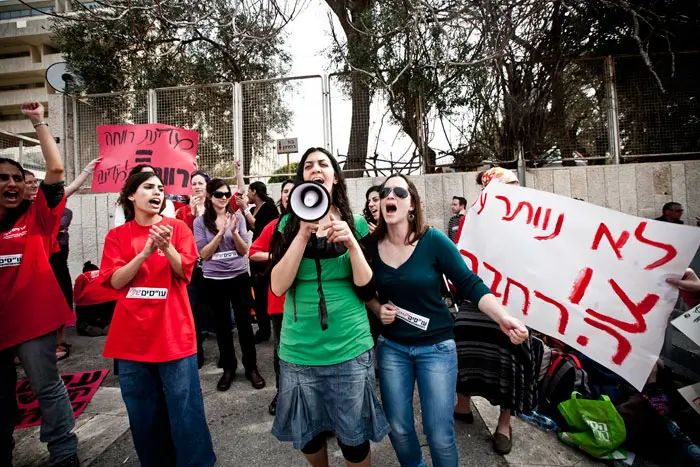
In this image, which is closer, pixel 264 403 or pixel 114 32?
pixel 264 403

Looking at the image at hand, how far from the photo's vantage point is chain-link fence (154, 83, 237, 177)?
24.9 feet

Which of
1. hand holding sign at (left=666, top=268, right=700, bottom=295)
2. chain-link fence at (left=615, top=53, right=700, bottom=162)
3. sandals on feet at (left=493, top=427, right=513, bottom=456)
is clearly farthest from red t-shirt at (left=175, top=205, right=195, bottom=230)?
chain-link fence at (left=615, top=53, right=700, bottom=162)

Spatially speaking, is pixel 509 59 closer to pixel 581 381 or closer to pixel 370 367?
pixel 581 381

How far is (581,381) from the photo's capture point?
2.84 m

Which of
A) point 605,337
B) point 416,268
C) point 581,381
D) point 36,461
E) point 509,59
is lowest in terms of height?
point 36,461

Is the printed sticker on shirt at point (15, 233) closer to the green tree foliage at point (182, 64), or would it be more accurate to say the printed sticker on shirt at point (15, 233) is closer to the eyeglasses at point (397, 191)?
the eyeglasses at point (397, 191)

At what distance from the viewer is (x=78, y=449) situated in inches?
104

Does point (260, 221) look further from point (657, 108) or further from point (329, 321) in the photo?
point (657, 108)

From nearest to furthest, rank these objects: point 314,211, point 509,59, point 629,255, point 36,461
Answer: point 314,211, point 629,255, point 36,461, point 509,59

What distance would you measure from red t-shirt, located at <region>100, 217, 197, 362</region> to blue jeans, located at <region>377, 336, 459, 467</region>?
4.13 feet

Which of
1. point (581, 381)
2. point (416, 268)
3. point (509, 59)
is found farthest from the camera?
point (509, 59)

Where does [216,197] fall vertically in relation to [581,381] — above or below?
above

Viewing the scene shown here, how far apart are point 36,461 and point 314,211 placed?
2975mm

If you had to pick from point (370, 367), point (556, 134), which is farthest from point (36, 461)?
point (556, 134)
